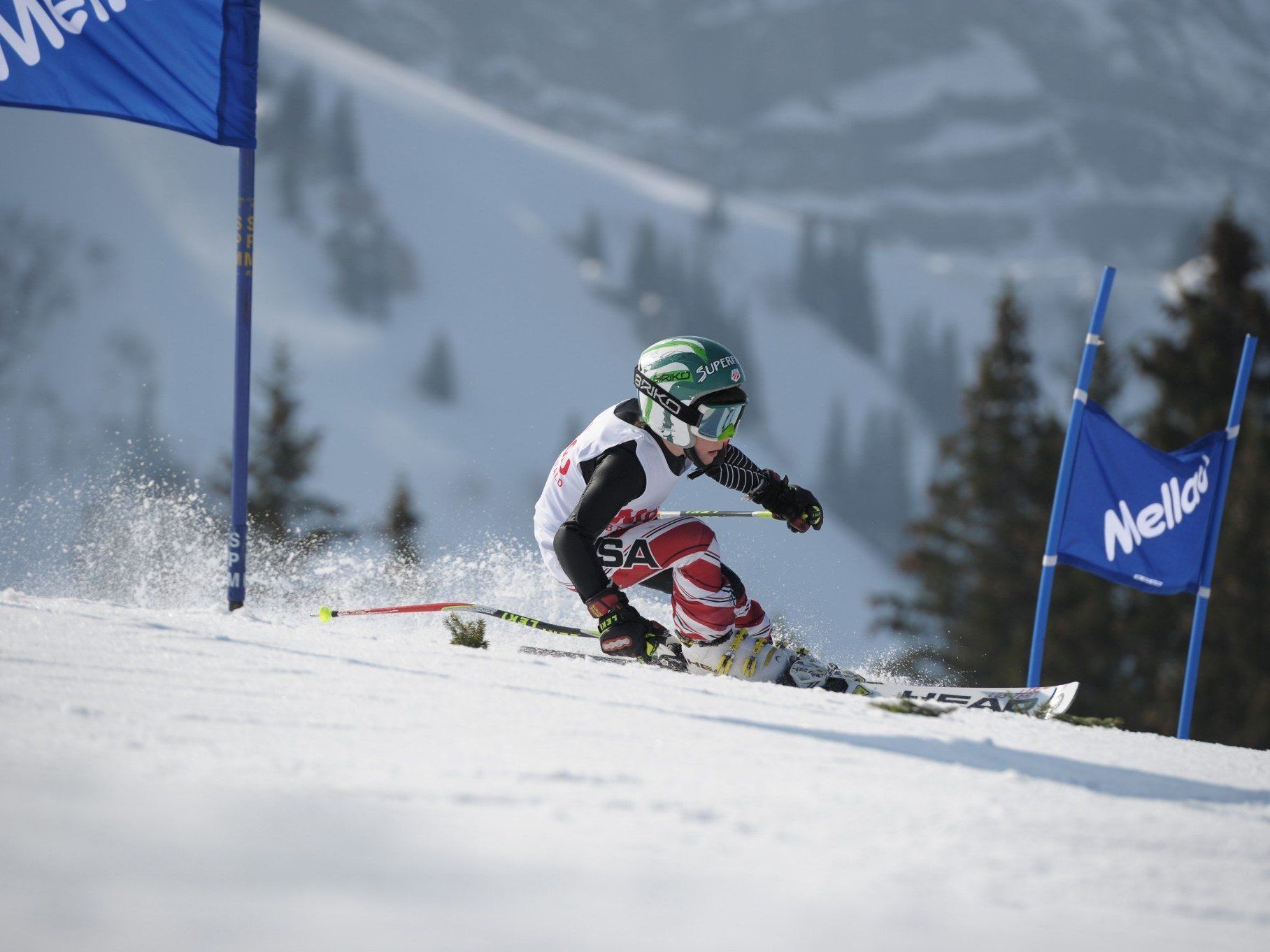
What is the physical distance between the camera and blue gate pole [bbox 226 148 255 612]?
588 cm

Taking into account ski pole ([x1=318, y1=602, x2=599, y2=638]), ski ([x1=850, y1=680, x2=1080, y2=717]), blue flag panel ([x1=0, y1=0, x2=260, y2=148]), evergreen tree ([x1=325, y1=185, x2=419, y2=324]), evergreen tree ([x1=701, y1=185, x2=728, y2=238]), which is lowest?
ski ([x1=850, y1=680, x2=1080, y2=717])

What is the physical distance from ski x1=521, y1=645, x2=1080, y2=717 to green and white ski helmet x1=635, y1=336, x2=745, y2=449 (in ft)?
3.86

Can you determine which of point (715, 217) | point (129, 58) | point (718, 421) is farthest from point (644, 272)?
point (718, 421)

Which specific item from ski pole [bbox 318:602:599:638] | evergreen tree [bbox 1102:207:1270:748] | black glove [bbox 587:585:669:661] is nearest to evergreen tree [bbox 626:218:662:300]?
evergreen tree [bbox 1102:207:1270:748]

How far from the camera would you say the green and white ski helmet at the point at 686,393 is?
5.92m

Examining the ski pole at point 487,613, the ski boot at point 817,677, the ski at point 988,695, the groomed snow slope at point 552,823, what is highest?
the groomed snow slope at point 552,823

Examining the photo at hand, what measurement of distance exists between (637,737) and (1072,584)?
2596 centimetres

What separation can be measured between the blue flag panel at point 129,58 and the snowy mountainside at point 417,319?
5524 centimetres

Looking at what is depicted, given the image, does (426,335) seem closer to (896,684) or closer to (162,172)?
(162,172)

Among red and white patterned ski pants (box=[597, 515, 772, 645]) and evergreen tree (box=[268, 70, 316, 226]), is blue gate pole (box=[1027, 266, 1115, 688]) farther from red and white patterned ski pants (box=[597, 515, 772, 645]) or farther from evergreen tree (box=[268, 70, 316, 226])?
evergreen tree (box=[268, 70, 316, 226])

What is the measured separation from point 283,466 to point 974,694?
92.8ft

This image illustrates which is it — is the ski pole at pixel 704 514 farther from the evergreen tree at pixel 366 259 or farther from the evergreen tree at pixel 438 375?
the evergreen tree at pixel 366 259

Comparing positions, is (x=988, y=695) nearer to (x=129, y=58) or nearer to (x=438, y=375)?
(x=129, y=58)

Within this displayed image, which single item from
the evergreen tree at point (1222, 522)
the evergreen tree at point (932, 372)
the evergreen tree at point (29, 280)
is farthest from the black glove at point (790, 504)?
the evergreen tree at point (932, 372)
